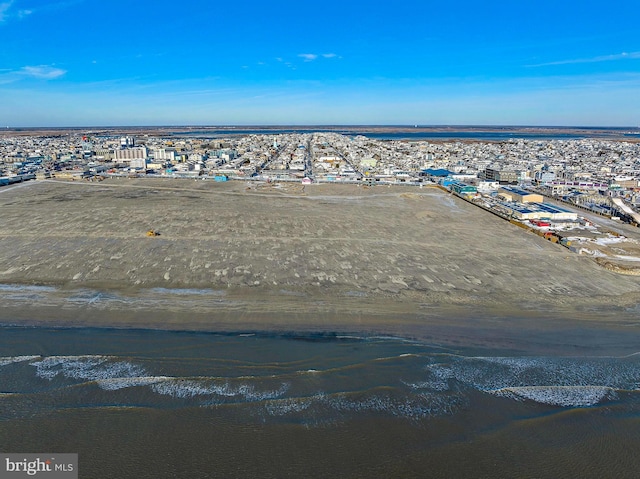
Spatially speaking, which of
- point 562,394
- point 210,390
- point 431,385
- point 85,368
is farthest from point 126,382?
point 562,394

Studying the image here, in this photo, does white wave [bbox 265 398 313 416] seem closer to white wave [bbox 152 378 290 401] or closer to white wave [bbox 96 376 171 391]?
white wave [bbox 152 378 290 401]

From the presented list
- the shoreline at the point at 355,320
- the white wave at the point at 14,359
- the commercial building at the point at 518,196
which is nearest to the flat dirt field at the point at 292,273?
the shoreline at the point at 355,320

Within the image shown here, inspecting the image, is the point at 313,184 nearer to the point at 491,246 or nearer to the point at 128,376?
the point at 491,246

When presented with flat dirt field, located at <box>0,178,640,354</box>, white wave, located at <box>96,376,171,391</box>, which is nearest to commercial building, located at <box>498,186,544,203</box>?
flat dirt field, located at <box>0,178,640,354</box>

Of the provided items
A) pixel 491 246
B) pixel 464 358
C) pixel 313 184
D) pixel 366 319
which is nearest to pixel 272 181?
pixel 313 184

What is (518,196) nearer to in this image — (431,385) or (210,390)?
(431,385)
